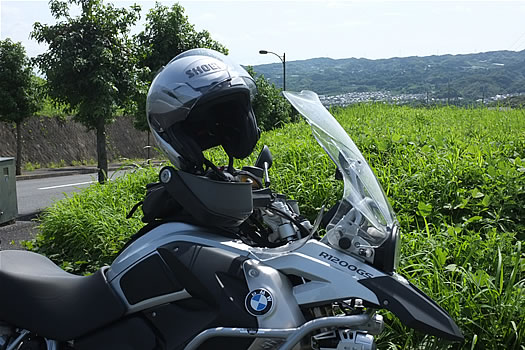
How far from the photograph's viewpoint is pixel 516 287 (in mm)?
3025

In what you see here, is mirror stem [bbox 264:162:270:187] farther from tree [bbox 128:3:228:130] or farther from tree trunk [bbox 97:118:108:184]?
tree [bbox 128:3:228:130]

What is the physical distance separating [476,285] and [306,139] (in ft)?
13.9

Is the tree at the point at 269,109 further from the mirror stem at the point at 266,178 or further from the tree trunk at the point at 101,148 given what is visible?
the mirror stem at the point at 266,178

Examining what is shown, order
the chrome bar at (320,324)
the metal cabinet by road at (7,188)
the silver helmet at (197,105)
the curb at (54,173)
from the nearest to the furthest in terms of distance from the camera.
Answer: the chrome bar at (320,324) < the silver helmet at (197,105) < the metal cabinet by road at (7,188) < the curb at (54,173)

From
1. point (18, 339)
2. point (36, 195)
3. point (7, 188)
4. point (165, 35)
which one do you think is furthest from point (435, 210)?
point (165, 35)

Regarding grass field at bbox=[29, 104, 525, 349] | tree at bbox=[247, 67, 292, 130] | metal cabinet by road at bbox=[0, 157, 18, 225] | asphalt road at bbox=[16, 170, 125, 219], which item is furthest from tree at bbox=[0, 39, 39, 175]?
grass field at bbox=[29, 104, 525, 349]

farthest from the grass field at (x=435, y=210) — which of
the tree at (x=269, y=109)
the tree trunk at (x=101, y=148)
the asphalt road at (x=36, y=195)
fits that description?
the tree at (x=269, y=109)

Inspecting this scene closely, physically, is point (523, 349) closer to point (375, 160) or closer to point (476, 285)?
point (476, 285)

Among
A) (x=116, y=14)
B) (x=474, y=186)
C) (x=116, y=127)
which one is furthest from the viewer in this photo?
(x=116, y=127)

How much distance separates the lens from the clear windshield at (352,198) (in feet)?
6.66

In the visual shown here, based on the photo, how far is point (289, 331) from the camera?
6.26 ft

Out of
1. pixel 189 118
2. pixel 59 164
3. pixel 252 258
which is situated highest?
pixel 189 118

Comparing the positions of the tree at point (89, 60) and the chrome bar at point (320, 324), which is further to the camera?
the tree at point (89, 60)

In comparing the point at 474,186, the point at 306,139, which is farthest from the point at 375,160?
the point at 306,139
